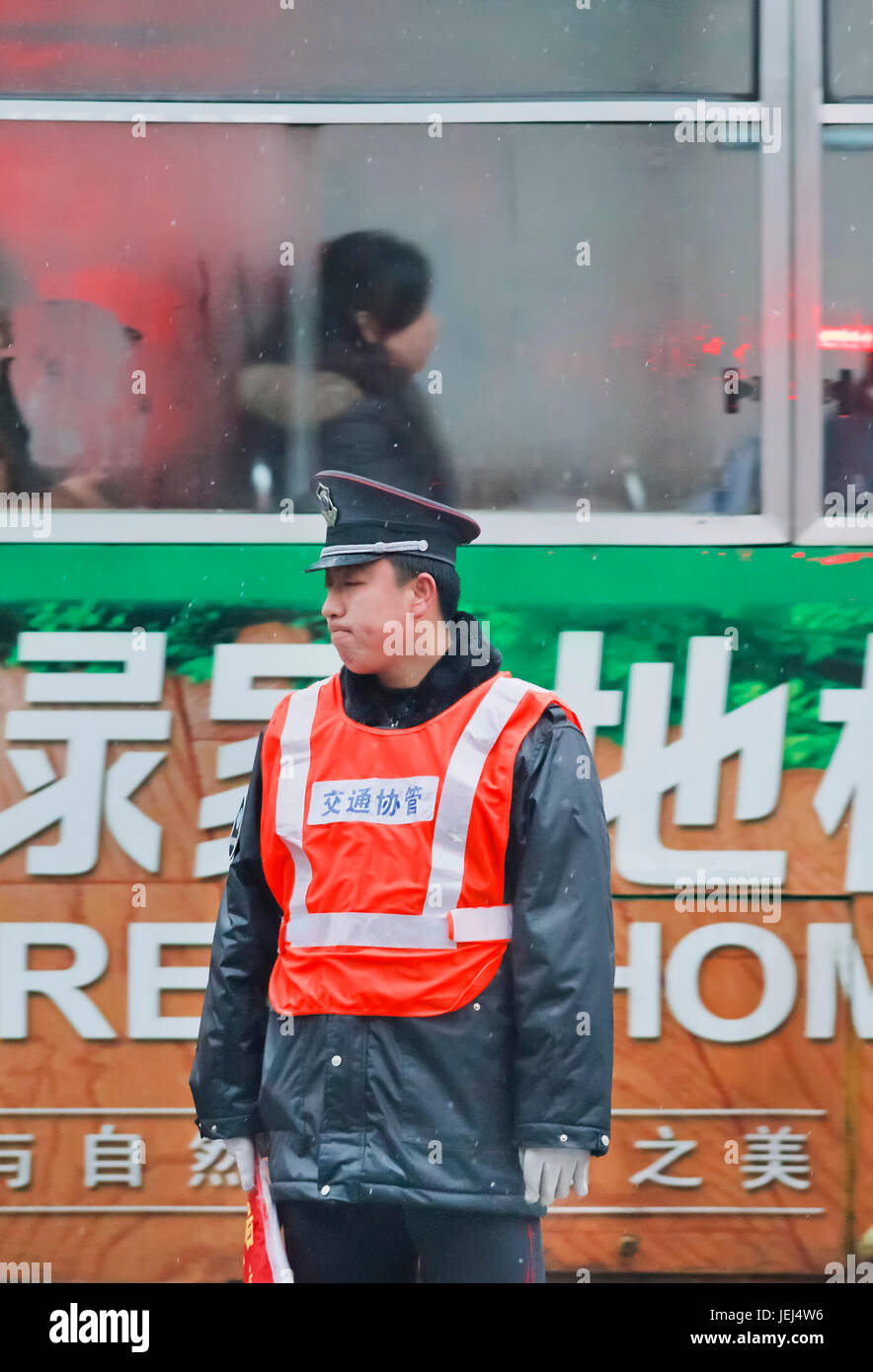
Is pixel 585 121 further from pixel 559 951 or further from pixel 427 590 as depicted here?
pixel 559 951

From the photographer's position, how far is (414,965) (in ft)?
7.87

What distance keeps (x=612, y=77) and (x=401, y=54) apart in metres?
0.47

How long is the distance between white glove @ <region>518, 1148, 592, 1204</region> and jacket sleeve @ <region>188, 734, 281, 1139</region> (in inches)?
21.5

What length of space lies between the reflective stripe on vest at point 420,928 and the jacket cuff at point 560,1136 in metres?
0.34

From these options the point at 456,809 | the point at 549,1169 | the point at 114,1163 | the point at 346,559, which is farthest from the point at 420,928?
the point at 114,1163

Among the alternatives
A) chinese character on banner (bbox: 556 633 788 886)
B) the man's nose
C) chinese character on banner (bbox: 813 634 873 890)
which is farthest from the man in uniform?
chinese character on banner (bbox: 813 634 873 890)

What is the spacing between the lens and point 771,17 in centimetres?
294

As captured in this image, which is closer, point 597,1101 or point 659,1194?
point 597,1101

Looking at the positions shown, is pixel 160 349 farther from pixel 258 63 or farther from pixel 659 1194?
pixel 659 1194

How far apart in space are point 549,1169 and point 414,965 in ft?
1.40

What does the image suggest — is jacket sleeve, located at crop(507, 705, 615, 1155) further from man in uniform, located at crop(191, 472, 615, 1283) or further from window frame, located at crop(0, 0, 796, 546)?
window frame, located at crop(0, 0, 796, 546)

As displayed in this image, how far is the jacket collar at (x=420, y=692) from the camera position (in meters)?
2.48

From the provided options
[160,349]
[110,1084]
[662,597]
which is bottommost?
[110,1084]

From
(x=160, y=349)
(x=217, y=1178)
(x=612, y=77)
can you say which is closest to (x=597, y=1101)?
(x=217, y=1178)
